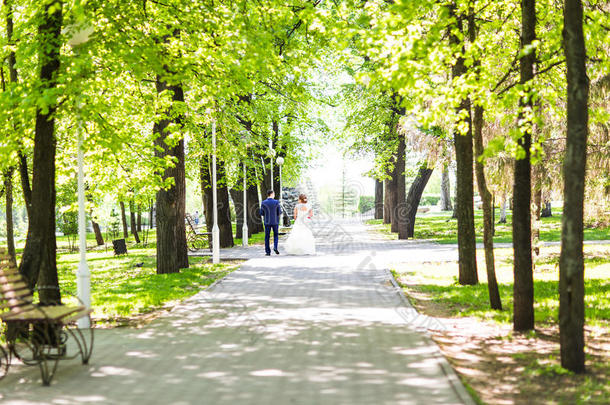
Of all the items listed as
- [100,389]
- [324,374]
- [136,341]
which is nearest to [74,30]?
[136,341]

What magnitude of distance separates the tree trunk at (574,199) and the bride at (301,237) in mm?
13608

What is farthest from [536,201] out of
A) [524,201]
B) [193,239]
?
[193,239]

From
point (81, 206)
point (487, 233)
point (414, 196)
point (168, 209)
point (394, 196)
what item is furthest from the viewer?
point (394, 196)

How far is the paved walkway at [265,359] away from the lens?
529cm

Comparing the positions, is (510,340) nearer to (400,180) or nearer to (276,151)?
(400,180)

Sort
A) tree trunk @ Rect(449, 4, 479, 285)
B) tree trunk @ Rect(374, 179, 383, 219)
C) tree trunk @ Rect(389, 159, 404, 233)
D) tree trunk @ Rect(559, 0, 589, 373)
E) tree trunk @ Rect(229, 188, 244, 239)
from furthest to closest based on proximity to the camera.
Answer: tree trunk @ Rect(374, 179, 383, 219)
tree trunk @ Rect(229, 188, 244, 239)
tree trunk @ Rect(389, 159, 404, 233)
tree trunk @ Rect(449, 4, 479, 285)
tree trunk @ Rect(559, 0, 589, 373)

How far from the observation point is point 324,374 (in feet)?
19.3

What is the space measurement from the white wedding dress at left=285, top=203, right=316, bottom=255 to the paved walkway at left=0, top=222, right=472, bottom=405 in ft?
26.3

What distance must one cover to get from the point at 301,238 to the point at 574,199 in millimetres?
13867

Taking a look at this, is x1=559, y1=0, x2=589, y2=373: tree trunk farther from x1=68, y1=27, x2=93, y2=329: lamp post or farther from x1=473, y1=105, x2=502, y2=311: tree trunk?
x1=68, y1=27, x2=93, y2=329: lamp post

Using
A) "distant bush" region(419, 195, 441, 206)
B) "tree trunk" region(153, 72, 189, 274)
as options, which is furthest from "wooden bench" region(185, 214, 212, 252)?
"distant bush" region(419, 195, 441, 206)

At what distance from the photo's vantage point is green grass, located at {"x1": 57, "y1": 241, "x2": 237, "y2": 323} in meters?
10.2

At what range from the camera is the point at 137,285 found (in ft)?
43.4

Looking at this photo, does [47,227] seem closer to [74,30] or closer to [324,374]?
[74,30]
